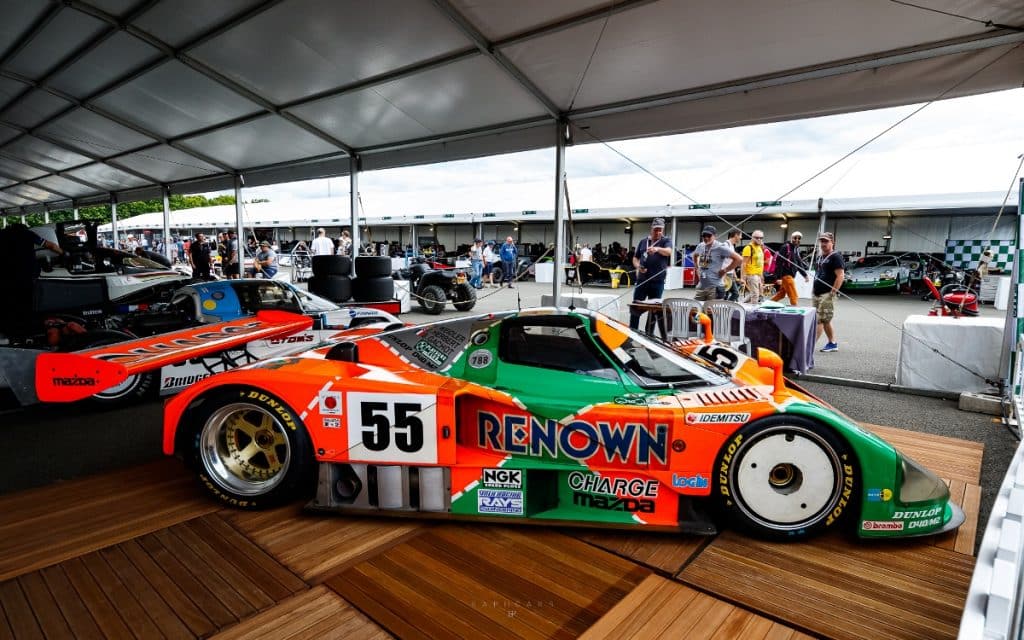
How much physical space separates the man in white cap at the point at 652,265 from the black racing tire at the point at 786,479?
4.31 m

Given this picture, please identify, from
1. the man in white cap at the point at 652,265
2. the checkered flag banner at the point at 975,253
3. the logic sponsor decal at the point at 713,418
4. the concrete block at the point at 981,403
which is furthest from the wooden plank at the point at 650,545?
the checkered flag banner at the point at 975,253

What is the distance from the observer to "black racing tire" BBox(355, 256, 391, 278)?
8.26 metres

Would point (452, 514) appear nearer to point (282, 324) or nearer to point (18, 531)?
point (18, 531)

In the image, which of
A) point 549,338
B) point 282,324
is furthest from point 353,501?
point 282,324

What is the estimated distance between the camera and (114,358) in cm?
307

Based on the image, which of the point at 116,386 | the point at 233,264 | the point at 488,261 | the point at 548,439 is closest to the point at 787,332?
the point at 548,439

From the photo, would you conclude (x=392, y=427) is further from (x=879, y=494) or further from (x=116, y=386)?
(x=116, y=386)

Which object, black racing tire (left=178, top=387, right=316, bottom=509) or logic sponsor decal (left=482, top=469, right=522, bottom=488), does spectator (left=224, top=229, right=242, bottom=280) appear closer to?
black racing tire (left=178, top=387, right=316, bottom=509)

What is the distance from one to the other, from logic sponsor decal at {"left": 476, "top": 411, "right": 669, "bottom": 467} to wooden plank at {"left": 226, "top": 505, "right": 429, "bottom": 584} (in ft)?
2.04

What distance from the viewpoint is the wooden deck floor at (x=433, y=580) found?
1.97m

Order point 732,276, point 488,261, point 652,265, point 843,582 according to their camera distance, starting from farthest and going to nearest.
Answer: point 488,261
point 732,276
point 652,265
point 843,582

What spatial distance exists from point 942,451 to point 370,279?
707cm

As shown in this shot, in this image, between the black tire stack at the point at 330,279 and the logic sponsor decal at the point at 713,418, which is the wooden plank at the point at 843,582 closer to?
the logic sponsor decal at the point at 713,418

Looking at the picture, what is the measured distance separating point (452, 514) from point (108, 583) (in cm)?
144
